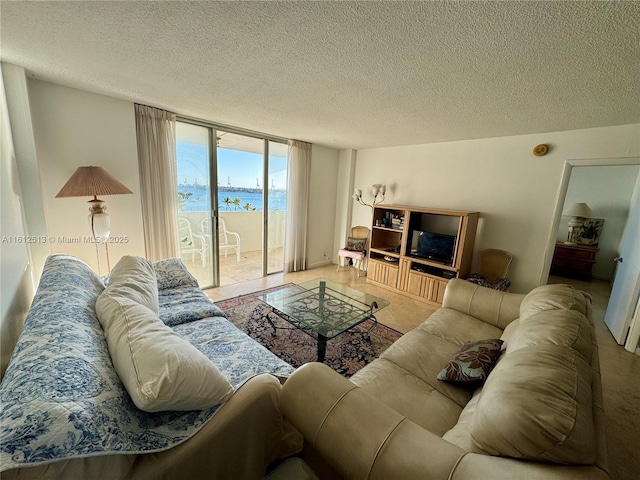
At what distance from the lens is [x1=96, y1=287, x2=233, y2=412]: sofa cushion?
32.3 inches

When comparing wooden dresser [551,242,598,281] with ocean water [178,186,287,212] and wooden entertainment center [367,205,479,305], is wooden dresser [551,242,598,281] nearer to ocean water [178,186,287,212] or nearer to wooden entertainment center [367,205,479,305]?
wooden entertainment center [367,205,479,305]

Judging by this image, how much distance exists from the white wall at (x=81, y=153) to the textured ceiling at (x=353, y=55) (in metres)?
0.19

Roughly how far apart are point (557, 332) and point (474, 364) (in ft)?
1.38

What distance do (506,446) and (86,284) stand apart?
205cm

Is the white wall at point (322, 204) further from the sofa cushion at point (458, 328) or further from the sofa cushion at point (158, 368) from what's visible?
the sofa cushion at point (158, 368)

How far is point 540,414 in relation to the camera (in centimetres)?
71

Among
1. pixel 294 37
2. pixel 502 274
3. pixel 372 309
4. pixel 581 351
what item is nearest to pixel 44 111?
pixel 294 37

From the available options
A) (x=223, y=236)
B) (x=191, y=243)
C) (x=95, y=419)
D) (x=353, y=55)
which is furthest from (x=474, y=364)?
(x=223, y=236)

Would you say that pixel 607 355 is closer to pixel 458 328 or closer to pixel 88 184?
pixel 458 328

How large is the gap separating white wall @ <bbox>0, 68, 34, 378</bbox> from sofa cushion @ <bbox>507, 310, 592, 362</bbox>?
246 centimetres

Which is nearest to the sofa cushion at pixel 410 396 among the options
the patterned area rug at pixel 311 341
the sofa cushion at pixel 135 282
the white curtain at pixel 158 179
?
the patterned area rug at pixel 311 341

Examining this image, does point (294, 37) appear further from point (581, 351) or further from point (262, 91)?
point (581, 351)

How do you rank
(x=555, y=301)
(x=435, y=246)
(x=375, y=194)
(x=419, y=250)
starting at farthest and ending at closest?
(x=375, y=194)
(x=419, y=250)
(x=435, y=246)
(x=555, y=301)

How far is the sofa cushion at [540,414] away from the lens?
2.19 ft
